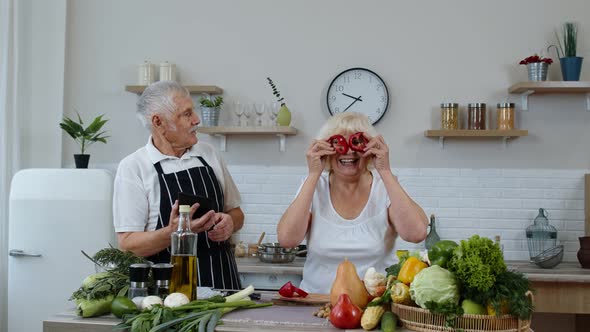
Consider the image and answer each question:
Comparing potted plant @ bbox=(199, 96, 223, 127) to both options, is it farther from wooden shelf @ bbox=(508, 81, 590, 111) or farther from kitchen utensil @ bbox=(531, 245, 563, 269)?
kitchen utensil @ bbox=(531, 245, 563, 269)

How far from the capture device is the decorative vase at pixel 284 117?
519 cm

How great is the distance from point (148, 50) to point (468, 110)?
2.56 metres

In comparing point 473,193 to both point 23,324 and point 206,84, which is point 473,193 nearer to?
point 206,84

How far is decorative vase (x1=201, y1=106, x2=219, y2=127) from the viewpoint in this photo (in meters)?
5.24

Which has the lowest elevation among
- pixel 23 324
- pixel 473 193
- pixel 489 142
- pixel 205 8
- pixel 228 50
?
pixel 23 324

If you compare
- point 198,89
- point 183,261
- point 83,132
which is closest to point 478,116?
point 198,89

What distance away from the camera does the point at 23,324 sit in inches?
189

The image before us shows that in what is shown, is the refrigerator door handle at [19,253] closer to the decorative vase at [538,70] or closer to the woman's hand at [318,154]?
the woman's hand at [318,154]

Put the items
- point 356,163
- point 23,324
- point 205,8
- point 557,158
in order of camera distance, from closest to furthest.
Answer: point 356,163 → point 23,324 → point 557,158 → point 205,8

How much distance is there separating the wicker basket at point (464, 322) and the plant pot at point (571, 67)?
343 centimetres

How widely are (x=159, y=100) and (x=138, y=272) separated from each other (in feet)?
3.49

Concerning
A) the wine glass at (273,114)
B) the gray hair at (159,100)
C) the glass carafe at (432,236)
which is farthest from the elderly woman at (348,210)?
the wine glass at (273,114)

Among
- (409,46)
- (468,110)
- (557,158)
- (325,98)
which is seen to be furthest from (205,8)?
(557,158)

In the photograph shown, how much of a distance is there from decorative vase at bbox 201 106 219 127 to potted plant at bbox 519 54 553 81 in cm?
231
